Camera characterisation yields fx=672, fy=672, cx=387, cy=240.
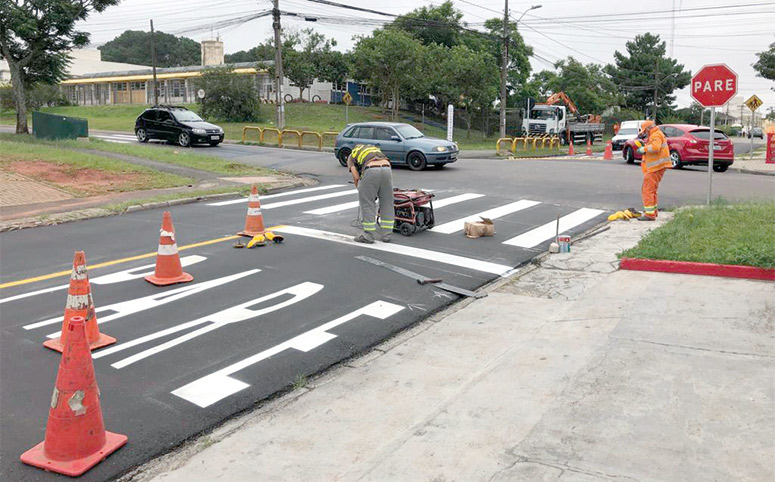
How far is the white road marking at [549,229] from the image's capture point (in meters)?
11.1

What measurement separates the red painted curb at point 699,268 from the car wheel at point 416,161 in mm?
12730

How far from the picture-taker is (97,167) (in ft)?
60.2

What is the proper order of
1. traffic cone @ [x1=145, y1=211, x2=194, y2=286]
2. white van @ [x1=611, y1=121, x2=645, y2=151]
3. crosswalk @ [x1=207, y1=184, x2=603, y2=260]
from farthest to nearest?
white van @ [x1=611, y1=121, x2=645, y2=151] < crosswalk @ [x1=207, y1=184, x2=603, y2=260] < traffic cone @ [x1=145, y1=211, x2=194, y2=286]

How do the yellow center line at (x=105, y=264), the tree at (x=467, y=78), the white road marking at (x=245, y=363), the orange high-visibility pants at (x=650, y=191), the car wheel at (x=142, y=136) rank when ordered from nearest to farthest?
1. the white road marking at (x=245, y=363)
2. the yellow center line at (x=105, y=264)
3. the orange high-visibility pants at (x=650, y=191)
4. the car wheel at (x=142, y=136)
5. the tree at (x=467, y=78)

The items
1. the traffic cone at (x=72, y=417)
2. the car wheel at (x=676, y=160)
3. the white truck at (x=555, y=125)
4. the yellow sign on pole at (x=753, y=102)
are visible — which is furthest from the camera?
the white truck at (x=555, y=125)

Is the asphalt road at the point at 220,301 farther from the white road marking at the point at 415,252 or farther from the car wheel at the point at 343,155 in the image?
the car wheel at the point at 343,155

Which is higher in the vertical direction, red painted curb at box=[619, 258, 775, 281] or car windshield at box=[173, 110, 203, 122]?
car windshield at box=[173, 110, 203, 122]

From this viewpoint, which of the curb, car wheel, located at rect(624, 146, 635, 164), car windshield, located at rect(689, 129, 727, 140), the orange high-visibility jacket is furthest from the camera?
car wheel, located at rect(624, 146, 635, 164)

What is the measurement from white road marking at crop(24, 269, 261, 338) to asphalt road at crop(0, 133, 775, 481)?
0.03 metres

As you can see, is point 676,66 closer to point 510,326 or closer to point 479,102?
point 479,102

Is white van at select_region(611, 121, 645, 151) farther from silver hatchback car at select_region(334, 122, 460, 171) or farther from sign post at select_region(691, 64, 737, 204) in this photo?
sign post at select_region(691, 64, 737, 204)

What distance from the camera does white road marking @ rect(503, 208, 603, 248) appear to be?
11.1 m

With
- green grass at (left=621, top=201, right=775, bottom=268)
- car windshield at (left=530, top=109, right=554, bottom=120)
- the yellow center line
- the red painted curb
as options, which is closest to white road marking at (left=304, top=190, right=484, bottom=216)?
the yellow center line

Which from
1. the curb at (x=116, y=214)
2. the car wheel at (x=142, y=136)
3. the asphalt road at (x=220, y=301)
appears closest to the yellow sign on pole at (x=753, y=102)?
the asphalt road at (x=220, y=301)
